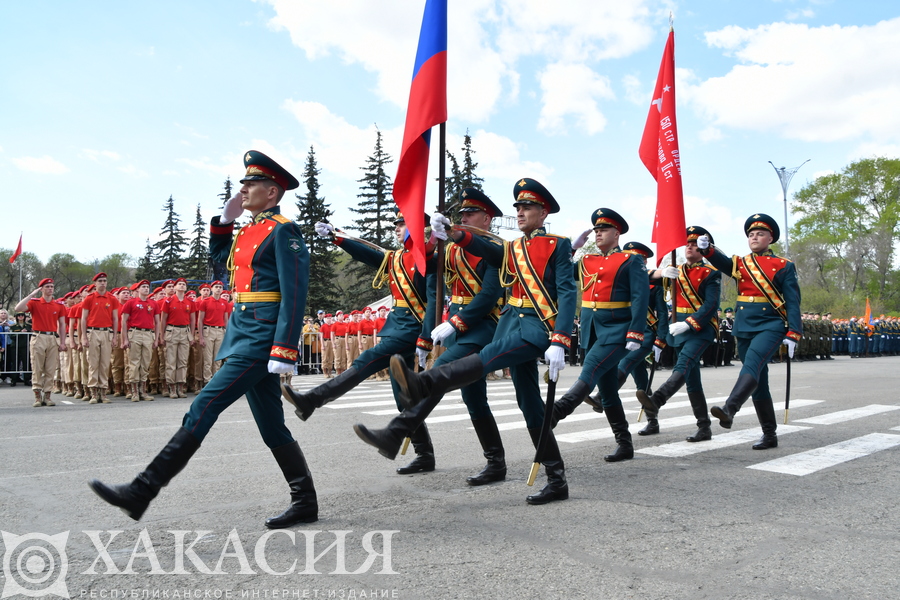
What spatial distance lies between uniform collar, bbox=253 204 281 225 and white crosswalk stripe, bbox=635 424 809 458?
433cm

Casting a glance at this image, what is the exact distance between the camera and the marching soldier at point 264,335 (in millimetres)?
3939

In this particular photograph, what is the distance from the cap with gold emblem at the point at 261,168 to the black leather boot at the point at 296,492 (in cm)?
170

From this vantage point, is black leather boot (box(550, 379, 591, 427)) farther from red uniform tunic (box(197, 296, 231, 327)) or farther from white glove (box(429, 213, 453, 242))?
red uniform tunic (box(197, 296, 231, 327))

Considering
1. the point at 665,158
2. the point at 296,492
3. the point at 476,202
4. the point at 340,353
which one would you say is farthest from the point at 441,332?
the point at 340,353

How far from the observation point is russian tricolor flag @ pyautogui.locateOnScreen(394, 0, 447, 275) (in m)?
5.20

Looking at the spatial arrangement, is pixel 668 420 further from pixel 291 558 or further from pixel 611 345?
pixel 291 558

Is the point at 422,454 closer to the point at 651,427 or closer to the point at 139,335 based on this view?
the point at 651,427

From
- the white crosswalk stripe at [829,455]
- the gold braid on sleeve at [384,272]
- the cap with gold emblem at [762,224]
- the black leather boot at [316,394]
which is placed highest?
the cap with gold emblem at [762,224]

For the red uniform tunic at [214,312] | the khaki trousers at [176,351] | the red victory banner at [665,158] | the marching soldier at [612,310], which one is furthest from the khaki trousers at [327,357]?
the marching soldier at [612,310]

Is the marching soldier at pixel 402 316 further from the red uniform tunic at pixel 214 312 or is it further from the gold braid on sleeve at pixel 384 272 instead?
the red uniform tunic at pixel 214 312

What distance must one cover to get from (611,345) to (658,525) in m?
2.25

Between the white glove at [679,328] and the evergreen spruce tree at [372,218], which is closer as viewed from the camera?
the white glove at [679,328]

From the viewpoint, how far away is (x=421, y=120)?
5227 mm

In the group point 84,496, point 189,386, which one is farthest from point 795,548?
point 189,386
